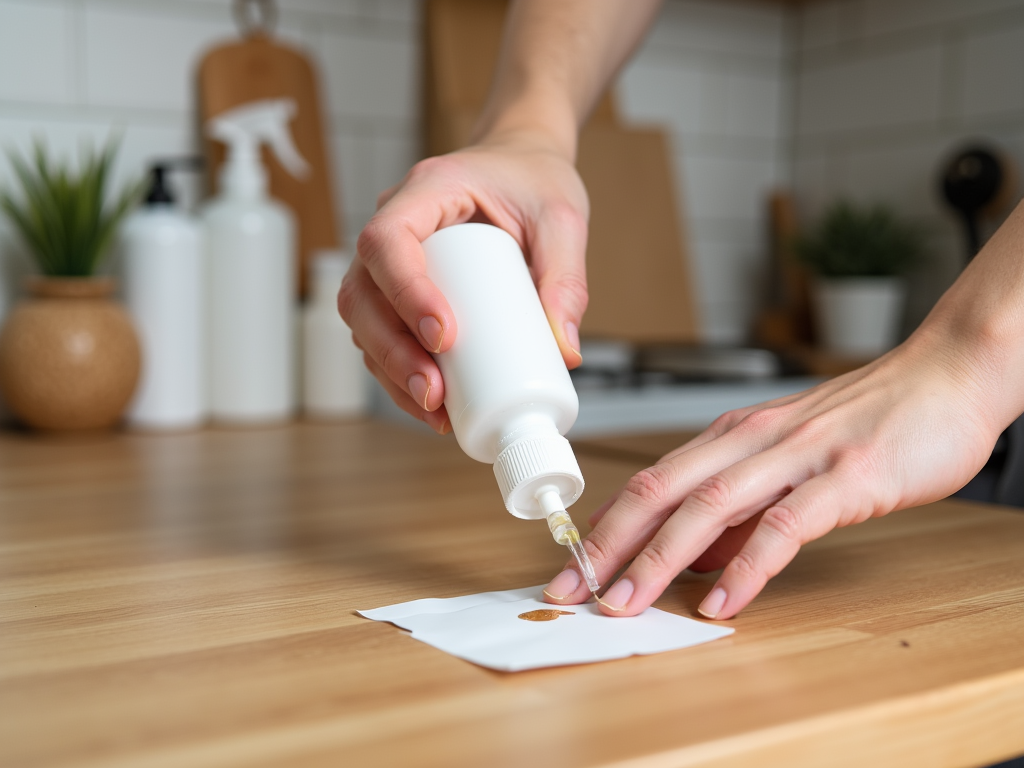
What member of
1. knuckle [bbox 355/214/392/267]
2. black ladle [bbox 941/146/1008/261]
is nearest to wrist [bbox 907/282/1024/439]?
knuckle [bbox 355/214/392/267]

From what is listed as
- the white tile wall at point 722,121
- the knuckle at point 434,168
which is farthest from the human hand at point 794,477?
the white tile wall at point 722,121

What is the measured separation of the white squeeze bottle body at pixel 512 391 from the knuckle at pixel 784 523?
0.09m

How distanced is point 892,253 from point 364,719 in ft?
4.81

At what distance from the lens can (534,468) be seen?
526 millimetres

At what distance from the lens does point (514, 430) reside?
0.54m

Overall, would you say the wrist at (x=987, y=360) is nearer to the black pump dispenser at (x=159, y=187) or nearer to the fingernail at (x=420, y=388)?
the fingernail at (x=420, y=388)

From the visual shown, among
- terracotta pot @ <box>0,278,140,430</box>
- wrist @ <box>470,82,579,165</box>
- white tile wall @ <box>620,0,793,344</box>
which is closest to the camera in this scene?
wrist @ <box>470,82,579,165</box>

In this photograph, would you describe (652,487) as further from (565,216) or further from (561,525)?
(565,216)

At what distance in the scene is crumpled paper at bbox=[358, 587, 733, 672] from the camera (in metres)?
0.46

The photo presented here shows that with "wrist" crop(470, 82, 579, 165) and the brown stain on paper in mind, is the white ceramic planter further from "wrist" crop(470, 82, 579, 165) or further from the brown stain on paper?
the brown stain on paper

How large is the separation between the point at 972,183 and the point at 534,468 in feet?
4.08

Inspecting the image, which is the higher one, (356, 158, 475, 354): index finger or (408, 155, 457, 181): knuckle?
(408, 155, 457, 181): knuckle

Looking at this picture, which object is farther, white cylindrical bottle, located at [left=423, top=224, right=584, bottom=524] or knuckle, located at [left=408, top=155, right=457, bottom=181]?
knuckle, located at [left=408, top=155, right=457, bottom=181]

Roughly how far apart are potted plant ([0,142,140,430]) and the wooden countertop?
0.36 meters
